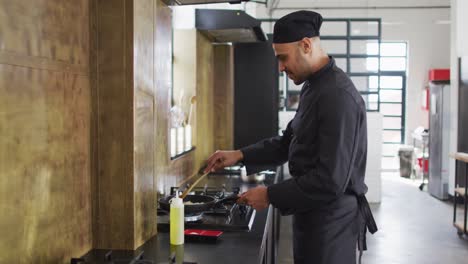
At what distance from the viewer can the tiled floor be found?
4059 millimetres

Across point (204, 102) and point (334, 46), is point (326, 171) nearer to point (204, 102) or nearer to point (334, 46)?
point (204, 102)

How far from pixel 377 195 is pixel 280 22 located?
17.4 ft

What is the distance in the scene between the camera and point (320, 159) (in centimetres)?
157

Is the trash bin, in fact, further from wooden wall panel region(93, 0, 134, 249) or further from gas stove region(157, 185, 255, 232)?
wooden wall panel region(93, 0, 134, 249)

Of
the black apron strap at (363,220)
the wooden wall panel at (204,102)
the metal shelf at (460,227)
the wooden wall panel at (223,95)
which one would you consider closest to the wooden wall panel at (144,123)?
the black apron strap at (363,220)

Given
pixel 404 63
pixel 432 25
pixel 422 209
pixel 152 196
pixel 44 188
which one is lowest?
pixel 422 209

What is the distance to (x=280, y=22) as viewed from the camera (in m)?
1.70

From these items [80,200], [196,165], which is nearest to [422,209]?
[196,165]

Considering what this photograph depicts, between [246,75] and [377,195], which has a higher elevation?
[246,75]

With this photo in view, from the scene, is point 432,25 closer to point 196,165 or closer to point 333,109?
point 196,165

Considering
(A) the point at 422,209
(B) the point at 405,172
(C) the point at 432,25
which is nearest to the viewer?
(A) the point at 422,209

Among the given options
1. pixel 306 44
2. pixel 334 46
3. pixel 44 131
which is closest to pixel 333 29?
pixel 334 46

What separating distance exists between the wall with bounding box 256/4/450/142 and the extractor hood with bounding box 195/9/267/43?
716 cm

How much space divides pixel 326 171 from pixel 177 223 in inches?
21.5
